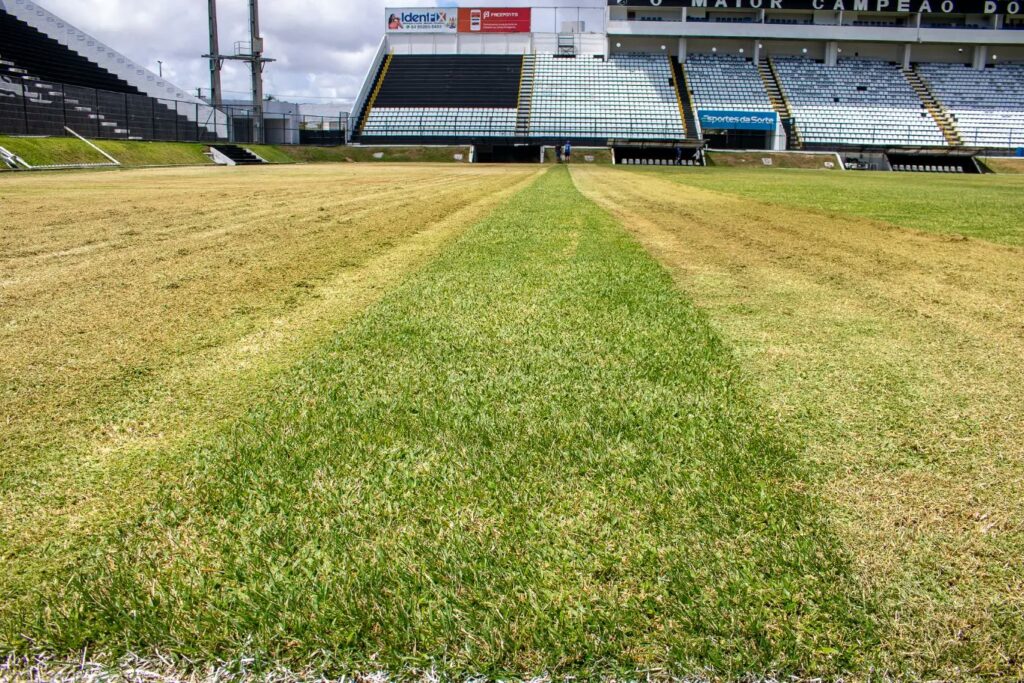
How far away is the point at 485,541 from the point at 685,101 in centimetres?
5164

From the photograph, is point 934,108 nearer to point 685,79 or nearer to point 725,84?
point 725,84

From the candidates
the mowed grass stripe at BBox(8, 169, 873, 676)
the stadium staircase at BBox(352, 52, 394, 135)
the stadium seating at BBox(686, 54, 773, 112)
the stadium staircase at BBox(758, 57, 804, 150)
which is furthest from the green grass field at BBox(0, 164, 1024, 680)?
the stadium seating at BBox(686, 54, 773, 112)

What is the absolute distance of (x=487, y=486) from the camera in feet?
6.43

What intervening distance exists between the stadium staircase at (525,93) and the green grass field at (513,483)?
45.0 metres

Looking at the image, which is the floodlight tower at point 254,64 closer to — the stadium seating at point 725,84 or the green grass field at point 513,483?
the stadium seating at point 725,84

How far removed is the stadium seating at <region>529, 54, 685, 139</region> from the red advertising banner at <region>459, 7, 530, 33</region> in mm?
3892

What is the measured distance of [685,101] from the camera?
48.8 metres

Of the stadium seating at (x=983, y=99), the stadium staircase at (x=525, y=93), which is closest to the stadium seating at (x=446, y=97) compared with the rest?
the stadium staircase at (x=525, y=93)

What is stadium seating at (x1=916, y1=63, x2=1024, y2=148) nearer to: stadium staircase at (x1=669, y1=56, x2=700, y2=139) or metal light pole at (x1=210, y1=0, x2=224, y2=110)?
stadium staircase at (x1=669, y1=56, x2=700, y2=139)

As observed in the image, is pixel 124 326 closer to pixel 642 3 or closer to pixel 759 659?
pixel 759 659

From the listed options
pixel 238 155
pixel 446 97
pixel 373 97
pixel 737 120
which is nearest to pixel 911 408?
pixel 238 155

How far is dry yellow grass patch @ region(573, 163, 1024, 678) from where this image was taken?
4.85 feet

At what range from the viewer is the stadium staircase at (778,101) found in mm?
45938

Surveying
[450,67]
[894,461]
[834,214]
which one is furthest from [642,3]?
[894,461]
